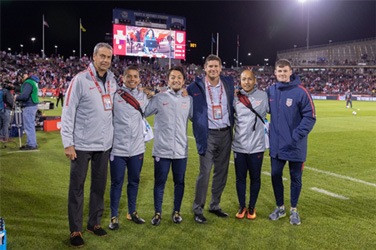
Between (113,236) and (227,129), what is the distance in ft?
6.10

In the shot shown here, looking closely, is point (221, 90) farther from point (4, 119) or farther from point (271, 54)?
point (271, 54)

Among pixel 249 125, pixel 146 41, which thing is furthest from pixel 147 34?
pixel 249 125

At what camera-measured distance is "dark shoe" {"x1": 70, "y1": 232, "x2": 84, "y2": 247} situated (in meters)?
3.76

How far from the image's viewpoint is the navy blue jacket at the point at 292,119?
4418mm

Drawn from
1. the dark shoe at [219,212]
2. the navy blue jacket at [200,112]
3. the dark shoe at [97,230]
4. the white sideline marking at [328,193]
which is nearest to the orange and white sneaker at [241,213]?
the dark shoe at [219,212]

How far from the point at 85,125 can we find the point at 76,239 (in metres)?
1.19

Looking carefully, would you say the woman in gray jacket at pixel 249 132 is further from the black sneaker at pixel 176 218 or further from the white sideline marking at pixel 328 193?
the white sideline marking at pixel 328 193

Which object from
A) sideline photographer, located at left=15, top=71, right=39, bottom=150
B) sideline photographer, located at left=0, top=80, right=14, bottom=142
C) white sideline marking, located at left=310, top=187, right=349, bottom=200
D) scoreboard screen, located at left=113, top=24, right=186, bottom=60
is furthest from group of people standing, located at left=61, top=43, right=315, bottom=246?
scoreboard screen, located at left=113, top=24, right=186, bottom=60

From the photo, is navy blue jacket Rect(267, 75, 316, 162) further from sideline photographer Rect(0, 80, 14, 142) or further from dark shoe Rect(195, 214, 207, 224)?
sideline photographer Rect(0, 80, 14, 142)

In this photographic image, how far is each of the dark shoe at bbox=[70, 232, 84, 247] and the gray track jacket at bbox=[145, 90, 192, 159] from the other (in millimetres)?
1252

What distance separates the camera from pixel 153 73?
55.5 m

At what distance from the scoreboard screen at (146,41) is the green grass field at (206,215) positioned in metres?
31.8

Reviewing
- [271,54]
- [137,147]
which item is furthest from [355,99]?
[271,54]

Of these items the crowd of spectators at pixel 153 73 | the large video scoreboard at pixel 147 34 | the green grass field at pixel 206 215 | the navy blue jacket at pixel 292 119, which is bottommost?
the green grass field at pixel 206 215
